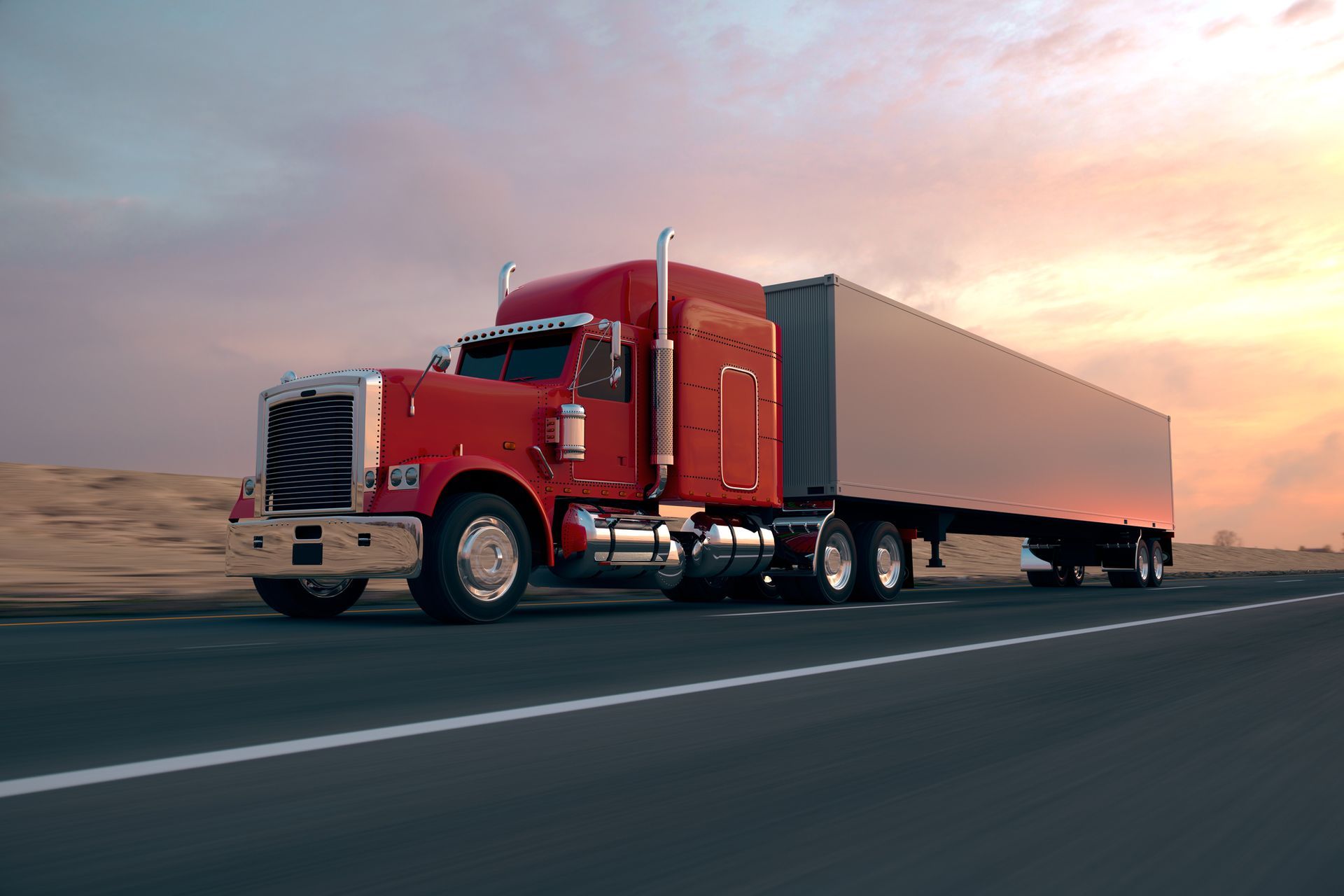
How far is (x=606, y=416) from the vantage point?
39.8 feet

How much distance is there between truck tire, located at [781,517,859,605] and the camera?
14641 millimetres

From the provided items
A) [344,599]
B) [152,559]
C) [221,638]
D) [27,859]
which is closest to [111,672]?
[221,638]

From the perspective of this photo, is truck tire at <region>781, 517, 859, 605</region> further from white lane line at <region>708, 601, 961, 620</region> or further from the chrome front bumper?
the chrome front bumper

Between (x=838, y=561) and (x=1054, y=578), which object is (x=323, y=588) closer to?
(x=838, y=561)

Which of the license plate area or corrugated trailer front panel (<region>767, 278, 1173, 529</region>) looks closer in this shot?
the license plate area

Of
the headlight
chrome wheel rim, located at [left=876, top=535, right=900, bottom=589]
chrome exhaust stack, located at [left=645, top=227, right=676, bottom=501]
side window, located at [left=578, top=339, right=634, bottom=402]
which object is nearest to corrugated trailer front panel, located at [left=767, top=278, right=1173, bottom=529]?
chrome wheel rim, located at [left=876, top=535, right=900, bottom=589]

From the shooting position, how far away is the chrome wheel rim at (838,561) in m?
14.9

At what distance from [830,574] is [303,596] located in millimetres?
6944

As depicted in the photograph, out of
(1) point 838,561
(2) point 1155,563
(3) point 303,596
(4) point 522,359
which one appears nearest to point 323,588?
(3) point 303,596

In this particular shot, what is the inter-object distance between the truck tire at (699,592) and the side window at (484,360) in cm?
528

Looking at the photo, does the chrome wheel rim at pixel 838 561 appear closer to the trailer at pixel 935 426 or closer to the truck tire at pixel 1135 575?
the trailer at pixel 935 426

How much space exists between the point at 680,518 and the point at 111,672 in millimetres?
8083

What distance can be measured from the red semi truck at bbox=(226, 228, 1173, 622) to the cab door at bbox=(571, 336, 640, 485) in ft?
0.08

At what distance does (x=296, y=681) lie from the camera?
5602mm
